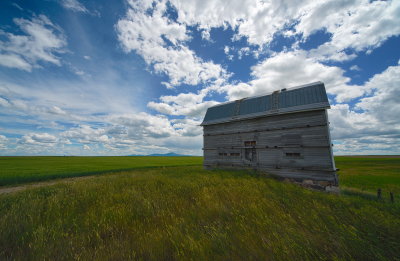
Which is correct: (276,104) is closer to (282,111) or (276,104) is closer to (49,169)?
(282,111)

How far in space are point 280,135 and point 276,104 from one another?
9.12 ft

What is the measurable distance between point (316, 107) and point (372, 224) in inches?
333

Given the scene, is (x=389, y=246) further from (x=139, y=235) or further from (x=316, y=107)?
(x=316, y=107)

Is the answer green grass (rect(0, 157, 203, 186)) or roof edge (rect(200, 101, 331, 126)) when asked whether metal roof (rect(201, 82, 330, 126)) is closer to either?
roof edge (rect(200, 101, 331, 126))

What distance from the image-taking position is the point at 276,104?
500 inches

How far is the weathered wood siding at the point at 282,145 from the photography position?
10.2 meters

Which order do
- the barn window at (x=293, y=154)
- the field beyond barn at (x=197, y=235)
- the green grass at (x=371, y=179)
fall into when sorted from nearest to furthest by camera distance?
the field beyond barn at (x=197, y=235) < the barn window at (x=293, y=154) < the green grass at (x=371, y=179)

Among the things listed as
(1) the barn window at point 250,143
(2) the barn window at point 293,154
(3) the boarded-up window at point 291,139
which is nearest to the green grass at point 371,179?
(2) the barn window at point 293,154

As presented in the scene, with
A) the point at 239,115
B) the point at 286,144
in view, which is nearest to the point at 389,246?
the point at 286,144

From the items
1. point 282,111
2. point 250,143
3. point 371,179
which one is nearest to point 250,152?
point 250,143

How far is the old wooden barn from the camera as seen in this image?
1026 cm

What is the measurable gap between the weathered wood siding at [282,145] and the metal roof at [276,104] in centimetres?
50

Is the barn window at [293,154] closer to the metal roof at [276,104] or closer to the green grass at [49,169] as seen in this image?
the metal roof at [276,104]

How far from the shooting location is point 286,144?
38.2 feet
